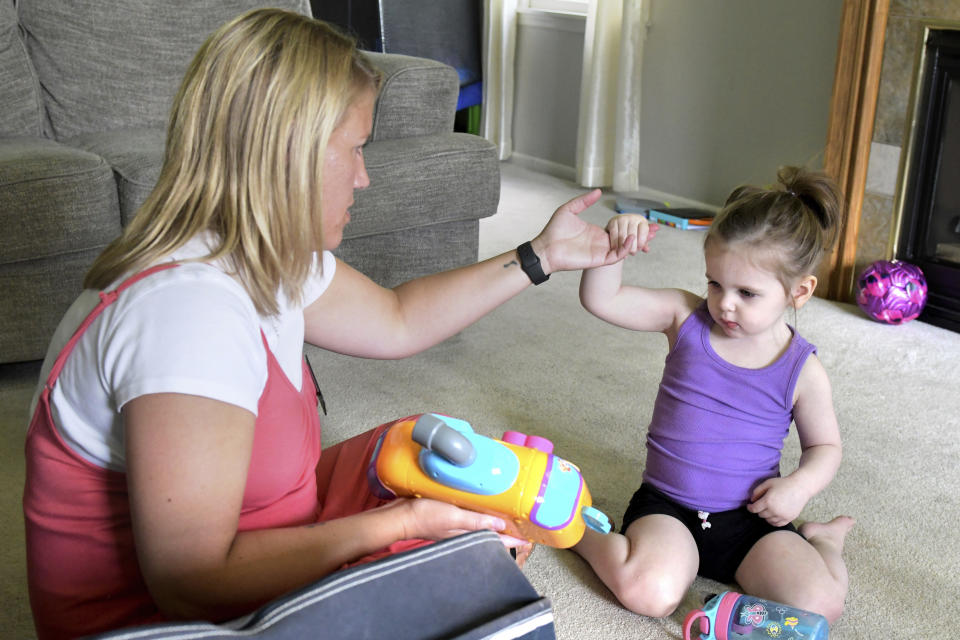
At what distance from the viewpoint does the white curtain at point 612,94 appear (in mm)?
3602

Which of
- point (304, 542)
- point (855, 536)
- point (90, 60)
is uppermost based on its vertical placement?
point (90, 60)

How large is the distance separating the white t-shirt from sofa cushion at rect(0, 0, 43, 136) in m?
1.71

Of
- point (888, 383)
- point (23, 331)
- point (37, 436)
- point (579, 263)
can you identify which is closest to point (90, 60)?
point (23, 331)

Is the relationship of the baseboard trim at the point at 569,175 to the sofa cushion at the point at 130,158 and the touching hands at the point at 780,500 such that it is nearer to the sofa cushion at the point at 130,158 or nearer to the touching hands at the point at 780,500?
the sofa cushion at the point at 130,158

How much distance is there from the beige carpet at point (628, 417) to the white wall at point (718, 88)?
27.3 inches

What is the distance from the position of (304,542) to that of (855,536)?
1.00 meters

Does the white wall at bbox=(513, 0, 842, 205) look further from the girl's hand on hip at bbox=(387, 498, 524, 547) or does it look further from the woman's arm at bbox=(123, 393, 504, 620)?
the woman's arm at bbox=(123, 393, 504, 620)

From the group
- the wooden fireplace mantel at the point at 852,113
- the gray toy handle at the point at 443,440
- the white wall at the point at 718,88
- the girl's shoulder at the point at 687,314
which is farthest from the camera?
the white wall at the point at 718,88

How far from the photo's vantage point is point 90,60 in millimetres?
2469

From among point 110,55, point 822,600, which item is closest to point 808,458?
point 822,600

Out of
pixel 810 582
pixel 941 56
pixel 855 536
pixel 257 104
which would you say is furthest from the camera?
pixel 941 56

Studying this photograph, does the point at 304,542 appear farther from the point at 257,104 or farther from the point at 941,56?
the point at 941,56

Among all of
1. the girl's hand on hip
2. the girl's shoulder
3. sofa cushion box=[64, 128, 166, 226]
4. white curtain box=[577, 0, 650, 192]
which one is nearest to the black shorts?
the girl's shoulder

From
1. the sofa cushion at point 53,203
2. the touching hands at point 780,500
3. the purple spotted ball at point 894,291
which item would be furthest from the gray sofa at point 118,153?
the touching hands at point 780,500
